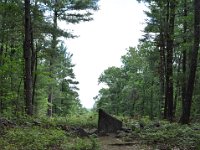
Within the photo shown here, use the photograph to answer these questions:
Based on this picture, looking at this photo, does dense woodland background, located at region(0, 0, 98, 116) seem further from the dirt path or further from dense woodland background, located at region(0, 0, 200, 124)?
the dirt path

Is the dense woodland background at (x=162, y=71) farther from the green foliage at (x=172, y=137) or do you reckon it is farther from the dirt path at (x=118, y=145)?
the dirt path at (x=118, y=145)

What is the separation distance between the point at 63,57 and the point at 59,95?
1127 cm

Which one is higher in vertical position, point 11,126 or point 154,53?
point 154,53

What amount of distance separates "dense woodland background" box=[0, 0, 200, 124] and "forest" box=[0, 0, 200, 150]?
4 centimetres

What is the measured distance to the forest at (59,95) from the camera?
1018 centimetres

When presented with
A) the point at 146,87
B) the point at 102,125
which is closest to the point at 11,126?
the point at 102,125

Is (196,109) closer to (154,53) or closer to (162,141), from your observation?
(154,53)

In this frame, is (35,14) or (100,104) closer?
(35,14)

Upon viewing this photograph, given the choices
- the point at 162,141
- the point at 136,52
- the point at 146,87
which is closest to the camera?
the point at 162,141

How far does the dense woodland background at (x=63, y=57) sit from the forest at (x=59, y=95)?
40mm

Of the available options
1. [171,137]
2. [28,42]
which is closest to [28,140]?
[171,137]

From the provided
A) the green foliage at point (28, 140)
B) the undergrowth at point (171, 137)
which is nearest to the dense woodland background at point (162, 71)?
the undergrowth at point (171, 137)

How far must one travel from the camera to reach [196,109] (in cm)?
2575

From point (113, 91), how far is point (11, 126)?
37.0 meters
